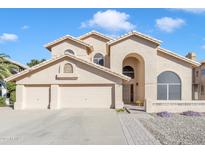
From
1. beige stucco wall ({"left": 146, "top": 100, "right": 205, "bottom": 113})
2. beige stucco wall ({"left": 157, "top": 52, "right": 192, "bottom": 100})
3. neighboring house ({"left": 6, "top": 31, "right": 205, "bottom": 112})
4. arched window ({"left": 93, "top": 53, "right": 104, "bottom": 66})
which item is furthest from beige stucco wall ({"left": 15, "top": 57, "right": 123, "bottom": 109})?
arched window ({"left": 93, "top": 53, "right": 104, "bottom": 66})

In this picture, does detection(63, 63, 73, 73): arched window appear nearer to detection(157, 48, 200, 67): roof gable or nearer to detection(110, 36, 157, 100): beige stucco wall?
detection(110, 36, 157, 100): beige stucco wall

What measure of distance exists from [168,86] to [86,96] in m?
8.63

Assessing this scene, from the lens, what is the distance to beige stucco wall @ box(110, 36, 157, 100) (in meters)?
23.9

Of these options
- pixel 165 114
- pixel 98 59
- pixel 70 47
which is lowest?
pixel 165 114

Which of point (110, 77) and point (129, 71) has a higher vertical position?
point (129, 71)

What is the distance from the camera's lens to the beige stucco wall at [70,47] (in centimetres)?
2675

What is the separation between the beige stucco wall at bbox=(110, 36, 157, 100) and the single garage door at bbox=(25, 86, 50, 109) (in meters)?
6.98

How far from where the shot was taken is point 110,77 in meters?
Result: 21.6

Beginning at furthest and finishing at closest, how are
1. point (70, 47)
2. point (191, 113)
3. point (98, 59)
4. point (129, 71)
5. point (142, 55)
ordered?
point (98, 59) < point (129, 71) < point (70, 47) < point (142, 55) < point (191, 113)

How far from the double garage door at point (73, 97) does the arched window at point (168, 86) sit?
19.3ft

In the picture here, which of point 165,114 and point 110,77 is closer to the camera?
point 165,114

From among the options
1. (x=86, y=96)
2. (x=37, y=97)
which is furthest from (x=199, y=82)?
(x=37, y=97)

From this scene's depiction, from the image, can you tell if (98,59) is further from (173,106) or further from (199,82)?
(199,82)

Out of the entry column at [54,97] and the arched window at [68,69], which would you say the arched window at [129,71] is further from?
the entry column at [54,97]
